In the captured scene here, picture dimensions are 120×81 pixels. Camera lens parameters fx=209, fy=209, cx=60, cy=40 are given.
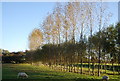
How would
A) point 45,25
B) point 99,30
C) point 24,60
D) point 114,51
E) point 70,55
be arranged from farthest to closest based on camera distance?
1. point 24,60
2. point 45,25
3. point 70,55
4. point 114,51
5. point 99,30

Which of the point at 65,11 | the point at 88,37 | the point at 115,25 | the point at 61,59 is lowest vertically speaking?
the point at 61,59

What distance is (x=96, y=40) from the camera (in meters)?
31.3

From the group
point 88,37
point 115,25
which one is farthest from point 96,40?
point 115,25

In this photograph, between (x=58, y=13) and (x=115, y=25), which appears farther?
(x=58, y=13)

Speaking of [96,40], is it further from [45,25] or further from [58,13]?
[45,25]

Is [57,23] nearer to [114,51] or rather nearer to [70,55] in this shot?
[70,55]

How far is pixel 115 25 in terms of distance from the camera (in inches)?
1315

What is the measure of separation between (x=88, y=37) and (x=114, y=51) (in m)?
5.61

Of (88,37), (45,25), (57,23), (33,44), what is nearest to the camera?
(88,37)

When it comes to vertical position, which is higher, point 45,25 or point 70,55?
point 45,25

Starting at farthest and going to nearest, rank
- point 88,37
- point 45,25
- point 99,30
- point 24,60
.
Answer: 1. point 24,60
2. point 45,25
3. point 88,37
4. point 99,30

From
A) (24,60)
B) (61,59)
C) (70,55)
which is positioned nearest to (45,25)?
(61,59)

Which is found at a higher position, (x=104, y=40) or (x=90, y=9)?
(x=90, y=9)

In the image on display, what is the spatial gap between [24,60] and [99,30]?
6311 cm
